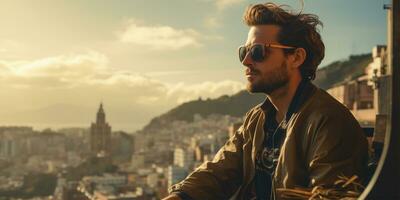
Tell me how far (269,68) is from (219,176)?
0.53 m

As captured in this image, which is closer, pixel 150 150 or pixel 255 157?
pixel 255 157

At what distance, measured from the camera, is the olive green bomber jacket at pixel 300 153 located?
→ 1.75 metres

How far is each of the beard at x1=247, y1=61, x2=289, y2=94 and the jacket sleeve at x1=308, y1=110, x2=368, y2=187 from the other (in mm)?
340

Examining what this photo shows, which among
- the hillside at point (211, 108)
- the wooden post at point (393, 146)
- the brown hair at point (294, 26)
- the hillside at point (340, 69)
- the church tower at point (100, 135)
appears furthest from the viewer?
the hillside at point (211, 108)

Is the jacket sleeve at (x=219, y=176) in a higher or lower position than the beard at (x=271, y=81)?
lower

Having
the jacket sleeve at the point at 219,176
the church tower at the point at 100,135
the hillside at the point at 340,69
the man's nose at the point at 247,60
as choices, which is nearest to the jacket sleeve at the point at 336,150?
the man's nose at the point at 247,60

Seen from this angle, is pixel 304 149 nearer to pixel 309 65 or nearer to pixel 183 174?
pixel 309 65

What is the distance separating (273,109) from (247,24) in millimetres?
372

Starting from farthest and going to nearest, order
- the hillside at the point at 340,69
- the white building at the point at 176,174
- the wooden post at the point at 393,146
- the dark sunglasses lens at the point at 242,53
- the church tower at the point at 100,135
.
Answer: the church tower at the point at 100,135 < the hillside at the point at 340,69 < the white building at the point at 176,174 < the dark sunglasses lens at the point at 242,53 < the wooden post at the point at 393,146

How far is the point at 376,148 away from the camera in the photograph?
6.85ft

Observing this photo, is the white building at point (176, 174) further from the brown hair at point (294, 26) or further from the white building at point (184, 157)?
the brown hair at point (294, 26)

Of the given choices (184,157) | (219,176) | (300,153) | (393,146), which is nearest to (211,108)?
(184,157)

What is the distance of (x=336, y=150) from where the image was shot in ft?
5.74

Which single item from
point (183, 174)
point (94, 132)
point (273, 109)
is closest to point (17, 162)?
point (94, 132)
